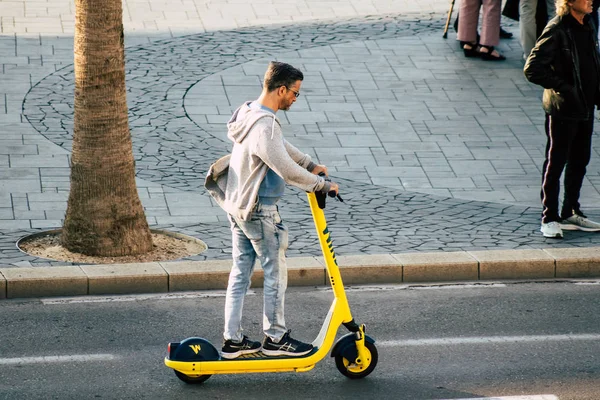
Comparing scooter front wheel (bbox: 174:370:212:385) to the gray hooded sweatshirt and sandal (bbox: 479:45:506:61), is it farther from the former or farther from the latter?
sandal (bbox: 479:45:506:61)

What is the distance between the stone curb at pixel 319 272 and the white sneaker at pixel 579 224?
553 mm

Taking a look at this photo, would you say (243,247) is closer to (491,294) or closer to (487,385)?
(487,385)

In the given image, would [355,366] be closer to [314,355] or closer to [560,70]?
[314,355]

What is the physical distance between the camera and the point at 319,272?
27.7 feet

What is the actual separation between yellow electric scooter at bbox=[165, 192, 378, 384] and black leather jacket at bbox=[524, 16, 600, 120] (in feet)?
11.0

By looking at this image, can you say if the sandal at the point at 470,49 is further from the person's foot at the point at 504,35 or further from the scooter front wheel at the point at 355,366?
the scooter front wheel at the point at 355,366

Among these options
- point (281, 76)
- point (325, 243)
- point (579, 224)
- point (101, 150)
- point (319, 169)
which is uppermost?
point (281, 76)

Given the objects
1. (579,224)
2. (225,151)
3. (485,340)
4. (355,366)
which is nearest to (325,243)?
(355,366)

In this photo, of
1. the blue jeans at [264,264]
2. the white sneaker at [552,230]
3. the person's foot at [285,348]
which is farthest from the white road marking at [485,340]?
the white sneaker at [552,230]

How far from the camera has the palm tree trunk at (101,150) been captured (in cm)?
862

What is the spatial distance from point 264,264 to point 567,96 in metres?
3.74

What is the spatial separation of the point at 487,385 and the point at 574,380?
52cm

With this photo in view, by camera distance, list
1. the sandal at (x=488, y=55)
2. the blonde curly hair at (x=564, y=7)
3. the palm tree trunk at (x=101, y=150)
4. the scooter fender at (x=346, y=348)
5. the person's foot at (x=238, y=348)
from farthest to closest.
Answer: the sandal at (x=488, y=55), the blonde curly hair at (x=564, y=7), the palm tree trunk at (x=101, y=150), the scooter fender at (x=346, y=348), the person's foot at (x=238, y=348)

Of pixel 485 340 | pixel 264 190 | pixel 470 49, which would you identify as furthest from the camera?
pixel 470 49
